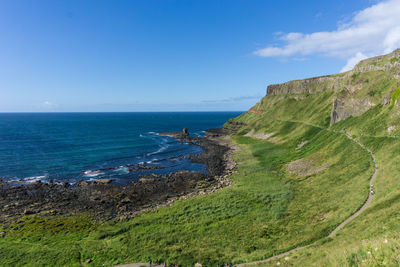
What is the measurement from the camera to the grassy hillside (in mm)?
Answer: 23469

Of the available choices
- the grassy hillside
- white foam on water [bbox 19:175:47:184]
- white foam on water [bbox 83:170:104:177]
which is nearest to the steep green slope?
the grassy hillside

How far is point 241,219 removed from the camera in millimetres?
37219

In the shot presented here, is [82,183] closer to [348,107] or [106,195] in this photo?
[106,195]

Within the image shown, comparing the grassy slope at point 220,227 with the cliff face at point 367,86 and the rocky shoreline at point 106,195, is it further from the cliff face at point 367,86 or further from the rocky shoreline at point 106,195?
the cliff face at point 367,86

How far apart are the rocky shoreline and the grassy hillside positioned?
14.8 feet

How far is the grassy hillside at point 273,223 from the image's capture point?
23.5 meters

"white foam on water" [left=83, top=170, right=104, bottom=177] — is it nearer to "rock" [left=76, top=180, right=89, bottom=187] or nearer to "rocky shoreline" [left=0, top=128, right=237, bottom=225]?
"rock" [left=76, top=180, right=89, bottom=187]

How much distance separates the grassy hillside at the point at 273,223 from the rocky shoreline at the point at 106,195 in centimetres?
451

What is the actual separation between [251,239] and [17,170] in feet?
287

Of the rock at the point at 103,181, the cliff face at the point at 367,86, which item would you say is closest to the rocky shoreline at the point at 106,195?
the rock at the point at 103,181

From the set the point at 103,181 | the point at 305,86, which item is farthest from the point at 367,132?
the point at 305,86

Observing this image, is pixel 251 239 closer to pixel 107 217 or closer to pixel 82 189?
pixel 107 217

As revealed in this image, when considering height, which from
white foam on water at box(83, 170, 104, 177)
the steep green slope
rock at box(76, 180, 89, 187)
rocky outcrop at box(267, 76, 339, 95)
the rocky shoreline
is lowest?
the rocky shoreline

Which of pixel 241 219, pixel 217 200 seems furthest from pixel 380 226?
pixel 217 200
